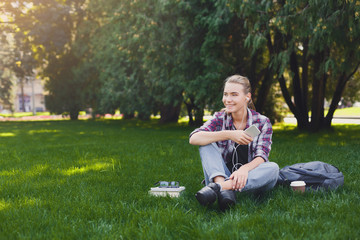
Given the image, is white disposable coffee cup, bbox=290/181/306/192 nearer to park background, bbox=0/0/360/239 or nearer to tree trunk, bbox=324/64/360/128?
park background, bbox=0/0/360/239

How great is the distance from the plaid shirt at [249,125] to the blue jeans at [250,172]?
142 millimetres

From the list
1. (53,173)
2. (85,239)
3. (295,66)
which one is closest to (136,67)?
(295,66)

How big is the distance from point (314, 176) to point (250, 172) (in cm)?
82

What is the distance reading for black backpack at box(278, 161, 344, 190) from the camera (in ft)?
12.6

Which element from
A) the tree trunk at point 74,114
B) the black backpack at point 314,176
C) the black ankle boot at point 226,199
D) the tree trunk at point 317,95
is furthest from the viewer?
the tree trunk at point 74,114

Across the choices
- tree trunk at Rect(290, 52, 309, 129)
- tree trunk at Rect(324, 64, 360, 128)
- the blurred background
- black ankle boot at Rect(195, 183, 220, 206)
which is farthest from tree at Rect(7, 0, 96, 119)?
black ankle boot at Rect(195, 183, 220, 206)

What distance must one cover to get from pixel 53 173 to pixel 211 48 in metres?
8.79

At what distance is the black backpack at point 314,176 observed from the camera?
3.85 m

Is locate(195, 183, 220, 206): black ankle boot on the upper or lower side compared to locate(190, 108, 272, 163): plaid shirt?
lower

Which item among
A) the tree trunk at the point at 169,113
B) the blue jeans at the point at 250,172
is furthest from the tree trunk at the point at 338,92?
the blue jeans at the point at 250,172

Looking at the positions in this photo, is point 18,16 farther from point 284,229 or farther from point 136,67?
point 284,229

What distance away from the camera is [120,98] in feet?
59.7

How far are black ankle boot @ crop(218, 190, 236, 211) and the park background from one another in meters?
0.09

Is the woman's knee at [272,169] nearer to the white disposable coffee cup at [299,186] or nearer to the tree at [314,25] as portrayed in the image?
the white disposable coffee cup at [299,186]
